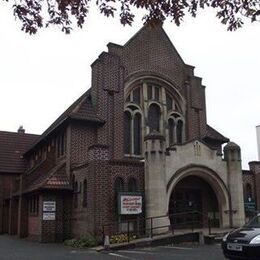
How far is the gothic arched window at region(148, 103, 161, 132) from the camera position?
27.4 metres

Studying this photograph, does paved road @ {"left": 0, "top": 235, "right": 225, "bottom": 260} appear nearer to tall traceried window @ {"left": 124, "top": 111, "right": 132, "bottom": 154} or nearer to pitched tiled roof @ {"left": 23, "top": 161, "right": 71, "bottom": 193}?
pitched tiled roof @ {"left": 23, "top": 161, "right": 71, "bottom": 193}

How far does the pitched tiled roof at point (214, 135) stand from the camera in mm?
29353

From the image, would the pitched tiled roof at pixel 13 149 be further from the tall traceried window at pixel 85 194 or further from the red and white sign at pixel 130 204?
the red and white sign at pixel 130 204

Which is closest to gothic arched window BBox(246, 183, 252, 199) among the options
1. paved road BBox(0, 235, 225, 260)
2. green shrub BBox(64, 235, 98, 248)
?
paved road BBox(0, 235, 225, 260)

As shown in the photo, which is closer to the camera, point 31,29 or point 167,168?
point 31,29

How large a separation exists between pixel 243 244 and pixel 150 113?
53.2ft

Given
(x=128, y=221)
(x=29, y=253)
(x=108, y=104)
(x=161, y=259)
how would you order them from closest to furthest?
1. (x=161, y=259)
2. (x=29, y=253)
3. (x=128, y=221)
4. (x=108, y=104)

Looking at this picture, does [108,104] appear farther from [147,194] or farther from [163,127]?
[147,194]

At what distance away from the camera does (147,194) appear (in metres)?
21.7

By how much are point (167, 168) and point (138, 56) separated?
8.31 m

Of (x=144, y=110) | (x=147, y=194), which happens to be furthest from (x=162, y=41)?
(x=147, y=194)

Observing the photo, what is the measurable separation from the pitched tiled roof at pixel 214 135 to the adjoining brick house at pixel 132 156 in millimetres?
71

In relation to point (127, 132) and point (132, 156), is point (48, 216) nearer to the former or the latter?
point (132, 156)

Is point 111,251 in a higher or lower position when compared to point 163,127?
lower
